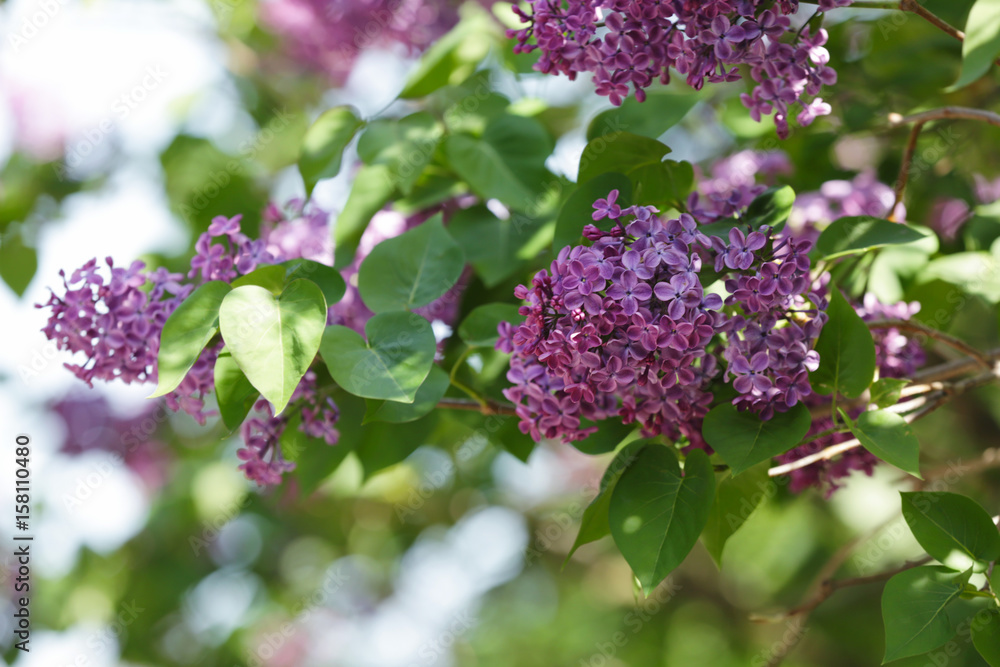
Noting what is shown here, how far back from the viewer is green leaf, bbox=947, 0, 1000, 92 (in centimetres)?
76

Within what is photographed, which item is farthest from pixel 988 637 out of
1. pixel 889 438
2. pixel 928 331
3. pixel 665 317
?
pixel 665 317

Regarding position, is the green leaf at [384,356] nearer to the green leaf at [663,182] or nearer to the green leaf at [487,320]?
the green leaf at [487,320]

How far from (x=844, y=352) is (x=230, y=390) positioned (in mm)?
657

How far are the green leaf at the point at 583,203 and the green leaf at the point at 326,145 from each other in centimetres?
48

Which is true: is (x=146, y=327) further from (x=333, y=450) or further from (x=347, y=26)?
(x=347, y=26)

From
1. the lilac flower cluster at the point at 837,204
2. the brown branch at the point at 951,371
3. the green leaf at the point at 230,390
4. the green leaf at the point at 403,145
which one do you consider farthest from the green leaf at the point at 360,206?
the brown branch at the point at 951,371

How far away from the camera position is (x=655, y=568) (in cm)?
69

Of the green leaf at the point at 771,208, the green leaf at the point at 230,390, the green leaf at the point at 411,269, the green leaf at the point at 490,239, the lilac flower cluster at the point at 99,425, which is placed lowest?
the lilac flower cluster at the point at 99,425

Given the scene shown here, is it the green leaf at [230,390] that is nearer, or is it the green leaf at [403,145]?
the green leaf at [230,390]

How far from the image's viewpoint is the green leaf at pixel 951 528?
713 mm

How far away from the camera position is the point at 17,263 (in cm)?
162

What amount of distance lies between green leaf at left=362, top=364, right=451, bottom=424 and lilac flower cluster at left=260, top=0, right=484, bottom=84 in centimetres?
144

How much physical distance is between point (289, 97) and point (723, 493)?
7.57 feet

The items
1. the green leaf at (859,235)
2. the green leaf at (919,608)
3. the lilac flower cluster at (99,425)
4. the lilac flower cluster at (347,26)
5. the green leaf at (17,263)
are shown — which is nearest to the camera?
the green leaf at (919,608)
